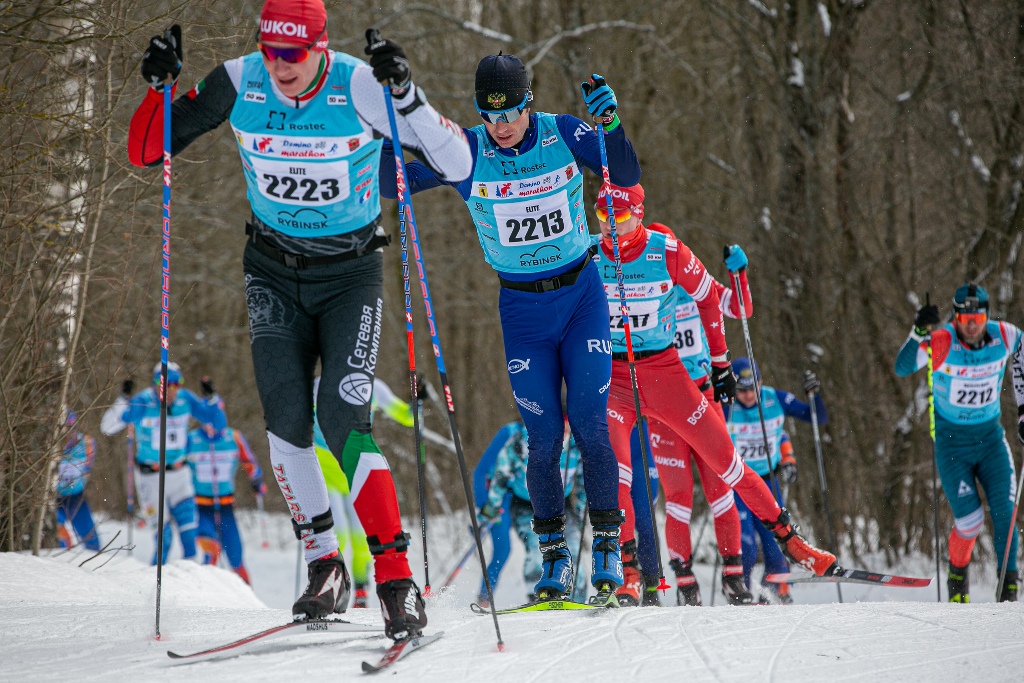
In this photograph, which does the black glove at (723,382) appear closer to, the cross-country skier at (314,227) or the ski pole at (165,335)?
the cross-country skier at (314,227)

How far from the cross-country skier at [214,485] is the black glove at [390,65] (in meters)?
8.65

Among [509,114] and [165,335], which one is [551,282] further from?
[165,335]

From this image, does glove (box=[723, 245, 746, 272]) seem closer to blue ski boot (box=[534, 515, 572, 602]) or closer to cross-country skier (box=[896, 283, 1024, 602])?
cross-country skier (box=[896, 283, 1024, 602])

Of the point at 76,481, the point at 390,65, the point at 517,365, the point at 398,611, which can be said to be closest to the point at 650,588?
the point at 517,365

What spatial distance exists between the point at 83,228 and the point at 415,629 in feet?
15.6

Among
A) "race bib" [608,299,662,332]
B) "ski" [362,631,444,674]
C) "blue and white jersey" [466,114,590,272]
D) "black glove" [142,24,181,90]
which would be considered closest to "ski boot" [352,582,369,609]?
"race bib" [608,299,662,332]

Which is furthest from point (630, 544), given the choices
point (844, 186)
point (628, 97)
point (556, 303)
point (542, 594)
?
point (628, 97)

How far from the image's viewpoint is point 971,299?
7441 millimetres

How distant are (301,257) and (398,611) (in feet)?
4.36

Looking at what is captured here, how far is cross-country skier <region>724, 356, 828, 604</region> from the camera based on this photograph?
8.64 meters

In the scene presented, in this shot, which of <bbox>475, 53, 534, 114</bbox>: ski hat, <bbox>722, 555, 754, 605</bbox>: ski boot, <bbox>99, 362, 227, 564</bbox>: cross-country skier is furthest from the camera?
<bbox>99, 362, 227, 564</bbox>: cross-country skier

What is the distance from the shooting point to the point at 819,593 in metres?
10.2

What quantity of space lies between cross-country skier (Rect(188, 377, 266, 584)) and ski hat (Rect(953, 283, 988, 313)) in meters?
7.75

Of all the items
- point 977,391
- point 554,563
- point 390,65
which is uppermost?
point 390,65
